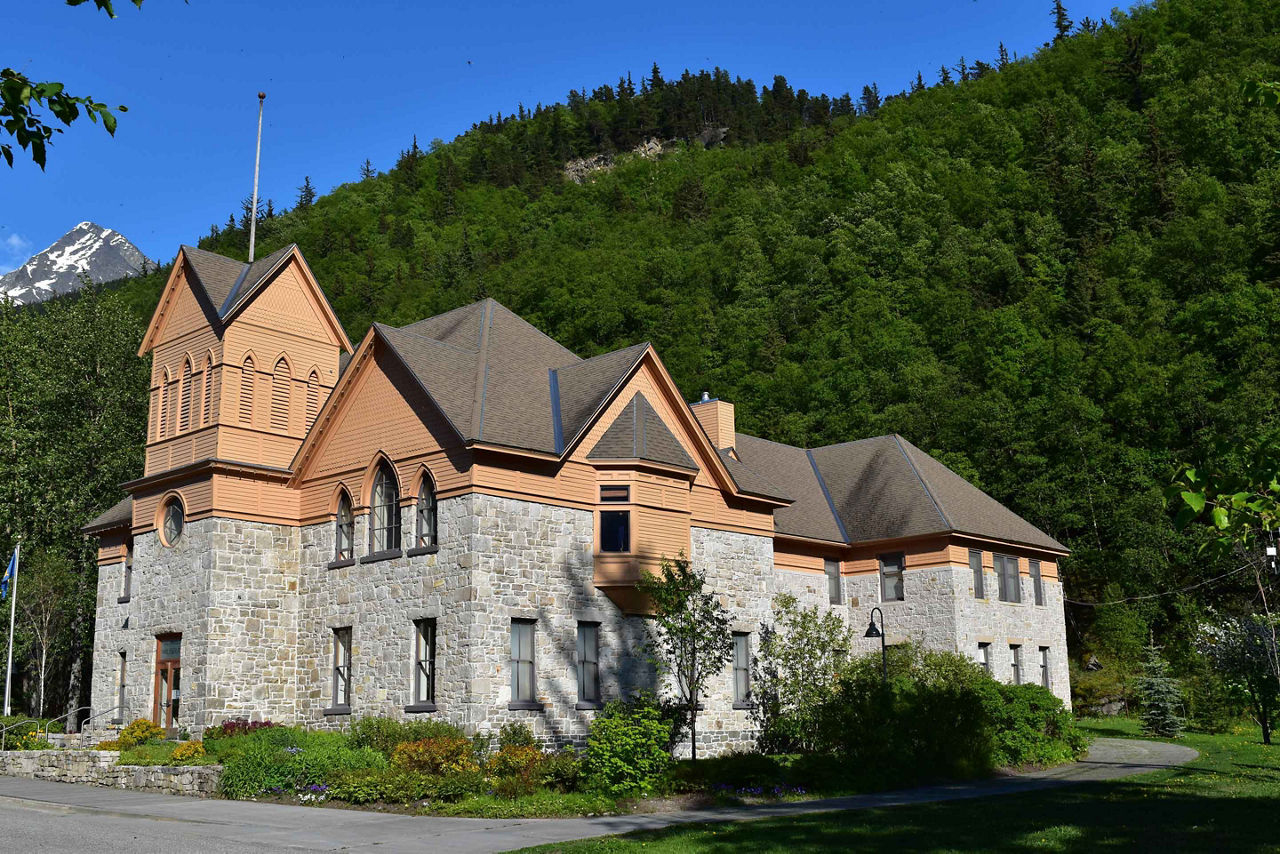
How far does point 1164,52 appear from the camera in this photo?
88625 mm

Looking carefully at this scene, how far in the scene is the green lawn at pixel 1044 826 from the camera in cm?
1262

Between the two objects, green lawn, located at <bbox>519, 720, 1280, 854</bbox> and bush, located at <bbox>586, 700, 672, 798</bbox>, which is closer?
green lawn, located at <bbox>519, 720, 1280, 854</bbox>

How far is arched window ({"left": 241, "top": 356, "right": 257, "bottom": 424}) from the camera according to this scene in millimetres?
29312

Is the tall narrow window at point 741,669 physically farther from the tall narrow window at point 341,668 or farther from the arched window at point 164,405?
the arched window at point 164,405

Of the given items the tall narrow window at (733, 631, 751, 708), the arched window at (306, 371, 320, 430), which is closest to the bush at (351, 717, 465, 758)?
the tall narrow window at (733, 631, 751, 708)

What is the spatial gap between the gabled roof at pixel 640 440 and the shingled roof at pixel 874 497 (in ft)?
21.6

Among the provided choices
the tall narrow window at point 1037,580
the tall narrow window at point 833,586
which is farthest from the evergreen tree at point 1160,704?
the tall narrow window at point 833,586

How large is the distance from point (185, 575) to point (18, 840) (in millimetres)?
14644

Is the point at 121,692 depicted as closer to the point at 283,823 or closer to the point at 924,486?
the point at 283,823

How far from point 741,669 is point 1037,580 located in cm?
1347

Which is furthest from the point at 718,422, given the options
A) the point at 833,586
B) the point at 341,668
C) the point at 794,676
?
the point at 341,668

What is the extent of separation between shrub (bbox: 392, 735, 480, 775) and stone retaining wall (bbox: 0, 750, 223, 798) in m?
3.82

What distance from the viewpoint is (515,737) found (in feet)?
74.7

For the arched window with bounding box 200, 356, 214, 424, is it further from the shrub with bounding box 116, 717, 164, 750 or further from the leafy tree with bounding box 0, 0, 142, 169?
the leafy tree with bounding box 0, 0, 142, 169
